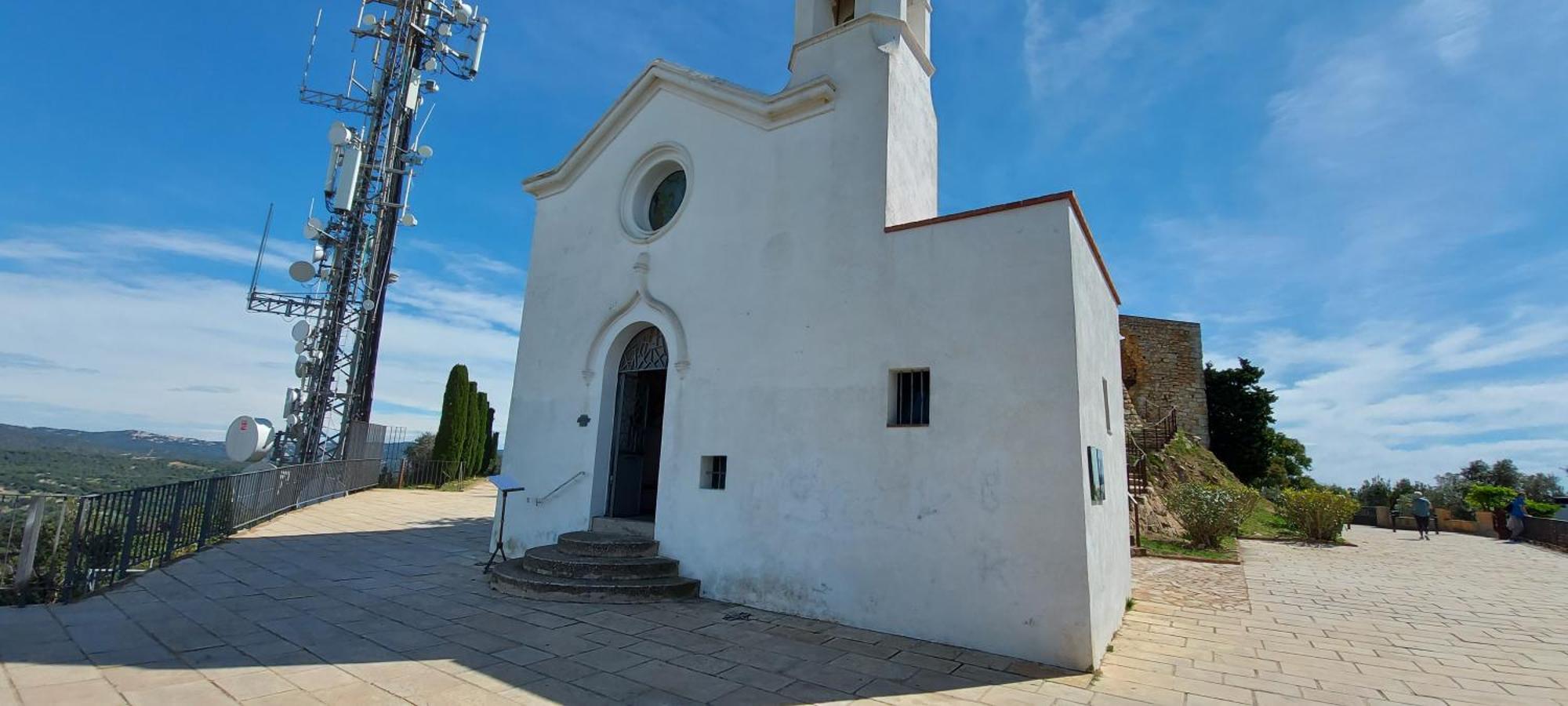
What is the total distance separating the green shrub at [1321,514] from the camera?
1452 cm

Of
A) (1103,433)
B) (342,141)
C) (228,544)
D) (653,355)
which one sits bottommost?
(228,544)

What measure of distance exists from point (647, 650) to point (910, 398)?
10.7 feet

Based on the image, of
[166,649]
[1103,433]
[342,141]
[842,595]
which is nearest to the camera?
[166,649]

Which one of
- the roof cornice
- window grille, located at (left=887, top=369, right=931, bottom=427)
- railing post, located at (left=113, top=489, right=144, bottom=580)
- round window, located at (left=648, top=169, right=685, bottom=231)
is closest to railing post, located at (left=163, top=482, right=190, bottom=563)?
railing post, located at (left=113, top=489, right=144, bottom=580)

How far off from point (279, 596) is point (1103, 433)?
8.37 m

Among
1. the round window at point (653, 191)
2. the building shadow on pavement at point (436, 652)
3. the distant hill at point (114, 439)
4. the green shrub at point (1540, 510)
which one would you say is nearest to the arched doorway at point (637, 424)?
the round window at point (653, 191)

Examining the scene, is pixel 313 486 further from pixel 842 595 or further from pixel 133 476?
pixel 842 595

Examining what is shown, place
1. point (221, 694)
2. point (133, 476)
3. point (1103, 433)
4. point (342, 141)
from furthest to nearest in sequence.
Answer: point (342, 141) < point (133, 476) < point (1103, 433) < point (221, 694)

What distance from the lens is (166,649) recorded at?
15.4ft

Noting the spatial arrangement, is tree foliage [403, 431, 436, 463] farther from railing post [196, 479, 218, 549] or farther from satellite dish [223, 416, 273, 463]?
railing post [196, 479, 218, 549]

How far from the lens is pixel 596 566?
7020 mm

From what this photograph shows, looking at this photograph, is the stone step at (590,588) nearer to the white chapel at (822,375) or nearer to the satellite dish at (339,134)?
the white chapel at (822,375)

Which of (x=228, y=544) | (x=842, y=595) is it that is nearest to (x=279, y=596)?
(x=228, y=544)

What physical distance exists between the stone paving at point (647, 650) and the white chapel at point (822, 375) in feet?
1.66
